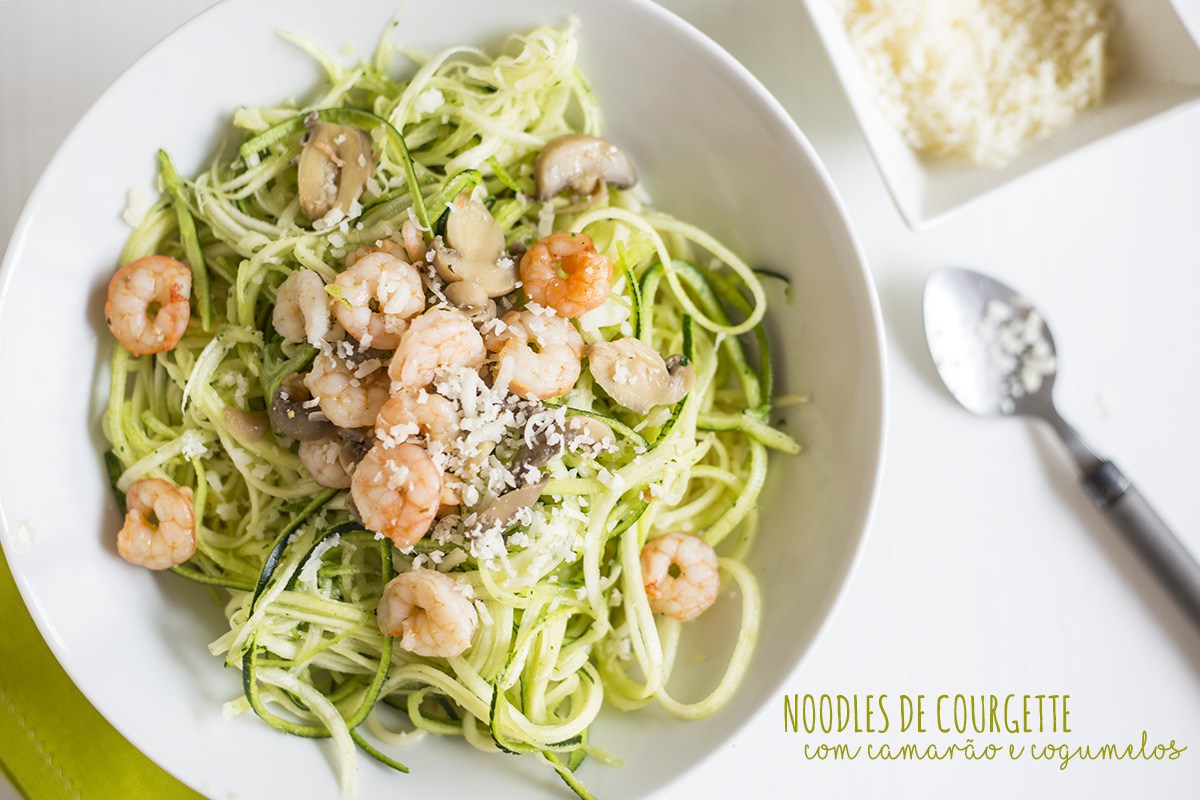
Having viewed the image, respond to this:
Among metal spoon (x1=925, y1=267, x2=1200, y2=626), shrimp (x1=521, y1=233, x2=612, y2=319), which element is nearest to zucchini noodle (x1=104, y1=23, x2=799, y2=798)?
shrimp (x1=521, y1=233, x2=612, y2=319)

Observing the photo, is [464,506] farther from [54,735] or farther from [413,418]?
[54,735]

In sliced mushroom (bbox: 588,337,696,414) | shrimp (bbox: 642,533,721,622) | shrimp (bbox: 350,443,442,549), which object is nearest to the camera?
shrimp (bbox: 350,443,442,549)

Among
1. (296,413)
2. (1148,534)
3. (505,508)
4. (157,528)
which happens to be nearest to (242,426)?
(296,413)

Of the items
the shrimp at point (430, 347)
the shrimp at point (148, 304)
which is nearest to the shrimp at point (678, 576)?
the shrimp at point (430, 347)

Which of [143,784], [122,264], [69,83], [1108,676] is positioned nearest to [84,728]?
[143,784]

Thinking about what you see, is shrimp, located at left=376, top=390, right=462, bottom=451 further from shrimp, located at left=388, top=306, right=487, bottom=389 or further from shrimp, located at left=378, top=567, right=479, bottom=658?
shrimp, located at left=378, top=567, right=479, bottom=658
